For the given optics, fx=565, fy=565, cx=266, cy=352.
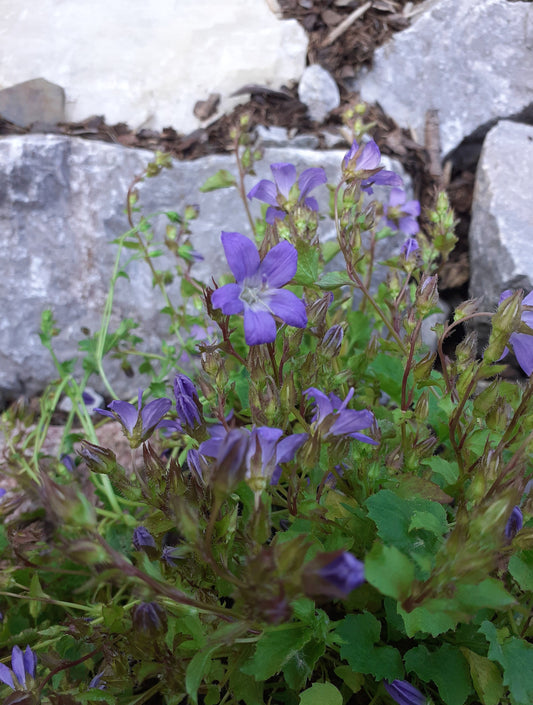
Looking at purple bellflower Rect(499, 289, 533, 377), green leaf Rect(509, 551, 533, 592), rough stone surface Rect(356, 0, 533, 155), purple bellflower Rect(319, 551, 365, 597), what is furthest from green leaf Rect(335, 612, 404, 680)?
rough stone surface Rect(356, 0, 533, 155)

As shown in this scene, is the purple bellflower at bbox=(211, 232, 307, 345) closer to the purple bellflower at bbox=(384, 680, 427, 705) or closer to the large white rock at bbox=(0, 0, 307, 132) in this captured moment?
the purple bellflower at bbox=(384, 680, 427, 705)

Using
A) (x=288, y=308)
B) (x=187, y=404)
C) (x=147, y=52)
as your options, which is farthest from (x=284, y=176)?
(x=147, y=52)

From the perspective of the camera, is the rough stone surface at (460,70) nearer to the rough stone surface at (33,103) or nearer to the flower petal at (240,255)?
the rough stone surface at (33,103)

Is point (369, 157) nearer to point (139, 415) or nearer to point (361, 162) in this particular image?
point (361, 162)

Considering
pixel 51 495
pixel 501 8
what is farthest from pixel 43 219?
pixel 501 8

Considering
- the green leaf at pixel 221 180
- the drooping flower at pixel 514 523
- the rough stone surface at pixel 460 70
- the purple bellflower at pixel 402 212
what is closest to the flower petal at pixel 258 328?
the drooping flower at pixel 514 523

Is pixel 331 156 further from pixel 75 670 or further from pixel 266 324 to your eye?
pixel 75 670
